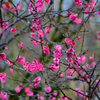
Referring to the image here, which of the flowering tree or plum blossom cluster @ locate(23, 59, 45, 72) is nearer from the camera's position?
the flowering tree

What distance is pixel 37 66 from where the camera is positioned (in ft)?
6.93

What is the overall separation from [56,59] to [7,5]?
1184mm

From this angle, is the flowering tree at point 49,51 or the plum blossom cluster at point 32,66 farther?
the plum blossom cluster at point 32,66

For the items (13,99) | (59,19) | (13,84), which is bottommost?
(13,99)

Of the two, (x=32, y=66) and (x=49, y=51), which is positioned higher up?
(x=49, y=51)

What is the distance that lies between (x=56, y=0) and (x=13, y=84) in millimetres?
3342

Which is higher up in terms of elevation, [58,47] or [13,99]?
[58,47]

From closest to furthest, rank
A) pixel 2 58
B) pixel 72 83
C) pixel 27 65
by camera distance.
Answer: pixel 2 58
pixel 27 65
pixel 72 83

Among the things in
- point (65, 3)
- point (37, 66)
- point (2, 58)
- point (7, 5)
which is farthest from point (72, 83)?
point (7, 5)

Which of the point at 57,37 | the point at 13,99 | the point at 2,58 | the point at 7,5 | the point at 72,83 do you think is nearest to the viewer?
the point at 7,5

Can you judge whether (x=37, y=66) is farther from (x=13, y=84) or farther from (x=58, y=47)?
(x=13, y=84)

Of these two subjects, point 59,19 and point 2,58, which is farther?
point 59,19

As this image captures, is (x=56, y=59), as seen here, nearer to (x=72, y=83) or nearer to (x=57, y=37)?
(x=57, y=37)

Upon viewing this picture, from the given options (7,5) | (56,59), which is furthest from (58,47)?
(7,5)
